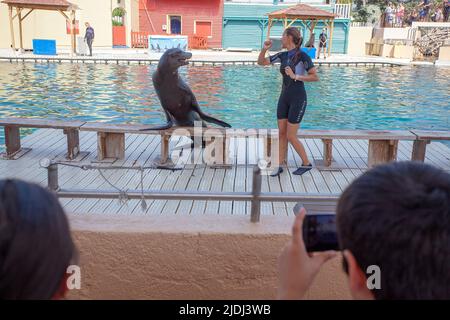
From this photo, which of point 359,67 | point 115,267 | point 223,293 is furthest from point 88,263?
point 359,67

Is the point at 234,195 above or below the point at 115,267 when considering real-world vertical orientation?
above

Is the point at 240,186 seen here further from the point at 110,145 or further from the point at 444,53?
the point at 444,53

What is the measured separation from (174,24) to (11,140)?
27473mm

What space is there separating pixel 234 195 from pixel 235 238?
0.21 meters

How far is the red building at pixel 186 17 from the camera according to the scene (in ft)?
102

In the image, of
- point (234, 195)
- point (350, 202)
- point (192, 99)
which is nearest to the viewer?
point (350, 202)

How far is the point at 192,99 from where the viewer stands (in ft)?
19.9

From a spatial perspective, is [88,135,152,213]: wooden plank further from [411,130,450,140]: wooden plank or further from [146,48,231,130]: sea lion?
[411,130,450,140]: wooden plank

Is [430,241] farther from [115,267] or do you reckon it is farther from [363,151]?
[363,151]

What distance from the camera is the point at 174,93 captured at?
598 cm

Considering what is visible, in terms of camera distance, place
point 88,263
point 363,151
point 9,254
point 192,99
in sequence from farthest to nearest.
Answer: point 363,151 < point 192,99 < point 88,263 < point 9,254
